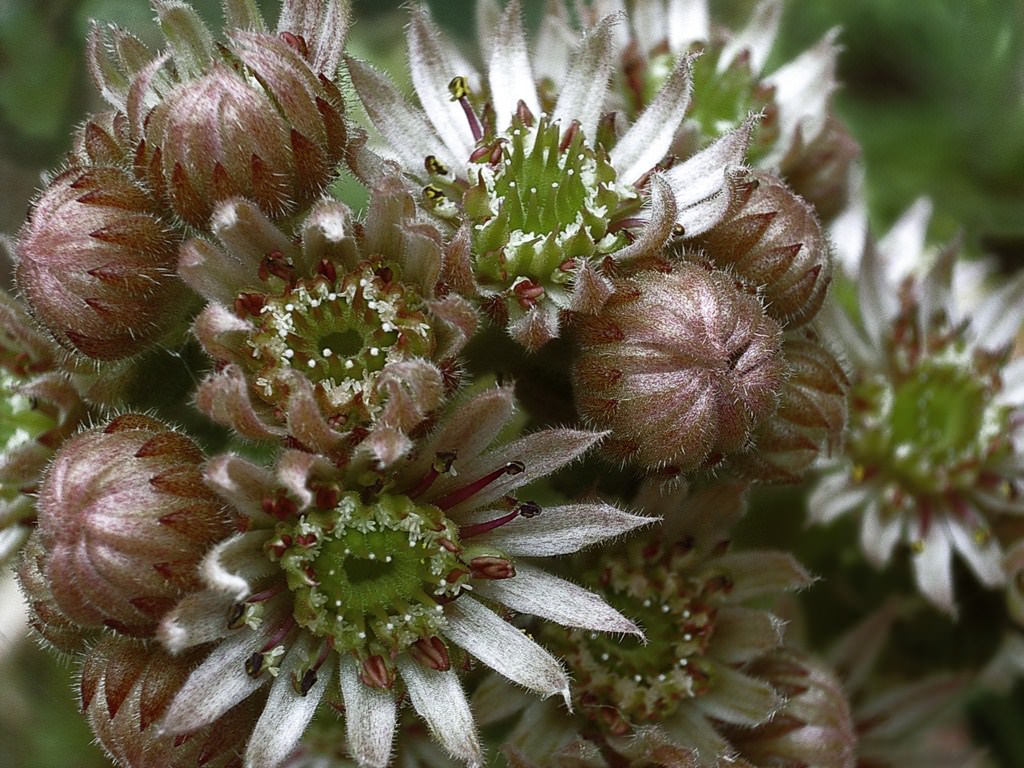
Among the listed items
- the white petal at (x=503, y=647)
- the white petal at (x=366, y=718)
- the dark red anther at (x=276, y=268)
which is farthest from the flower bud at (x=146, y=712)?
the dark red anther at (x=276, y=268)

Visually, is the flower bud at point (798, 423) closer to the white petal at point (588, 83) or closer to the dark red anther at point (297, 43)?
the white petal at point (588, 83)

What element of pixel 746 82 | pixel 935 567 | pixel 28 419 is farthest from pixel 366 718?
pixel 746 82

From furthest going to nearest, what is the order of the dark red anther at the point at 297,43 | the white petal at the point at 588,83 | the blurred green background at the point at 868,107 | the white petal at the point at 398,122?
the blurred green background at the point at 868,107
the white petal at the point at 588,83
the white petal at the point at 398,122
the dark red anther at the point at 297,43

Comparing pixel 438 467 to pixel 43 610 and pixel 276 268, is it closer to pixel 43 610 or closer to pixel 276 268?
pixel 276 268

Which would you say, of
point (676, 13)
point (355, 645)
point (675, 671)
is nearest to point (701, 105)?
point (676, 13)

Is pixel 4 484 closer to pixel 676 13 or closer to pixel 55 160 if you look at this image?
pixel 55 160

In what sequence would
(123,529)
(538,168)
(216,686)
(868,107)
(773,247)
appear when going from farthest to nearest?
(868,107) → (538,168) → (773,247) → (216,686) → (123,529)

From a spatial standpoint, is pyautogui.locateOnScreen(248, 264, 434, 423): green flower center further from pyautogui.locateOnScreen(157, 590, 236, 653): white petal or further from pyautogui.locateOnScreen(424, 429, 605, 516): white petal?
pyautogui.locateOnScreen(157, 590, 236, 653): white petal
